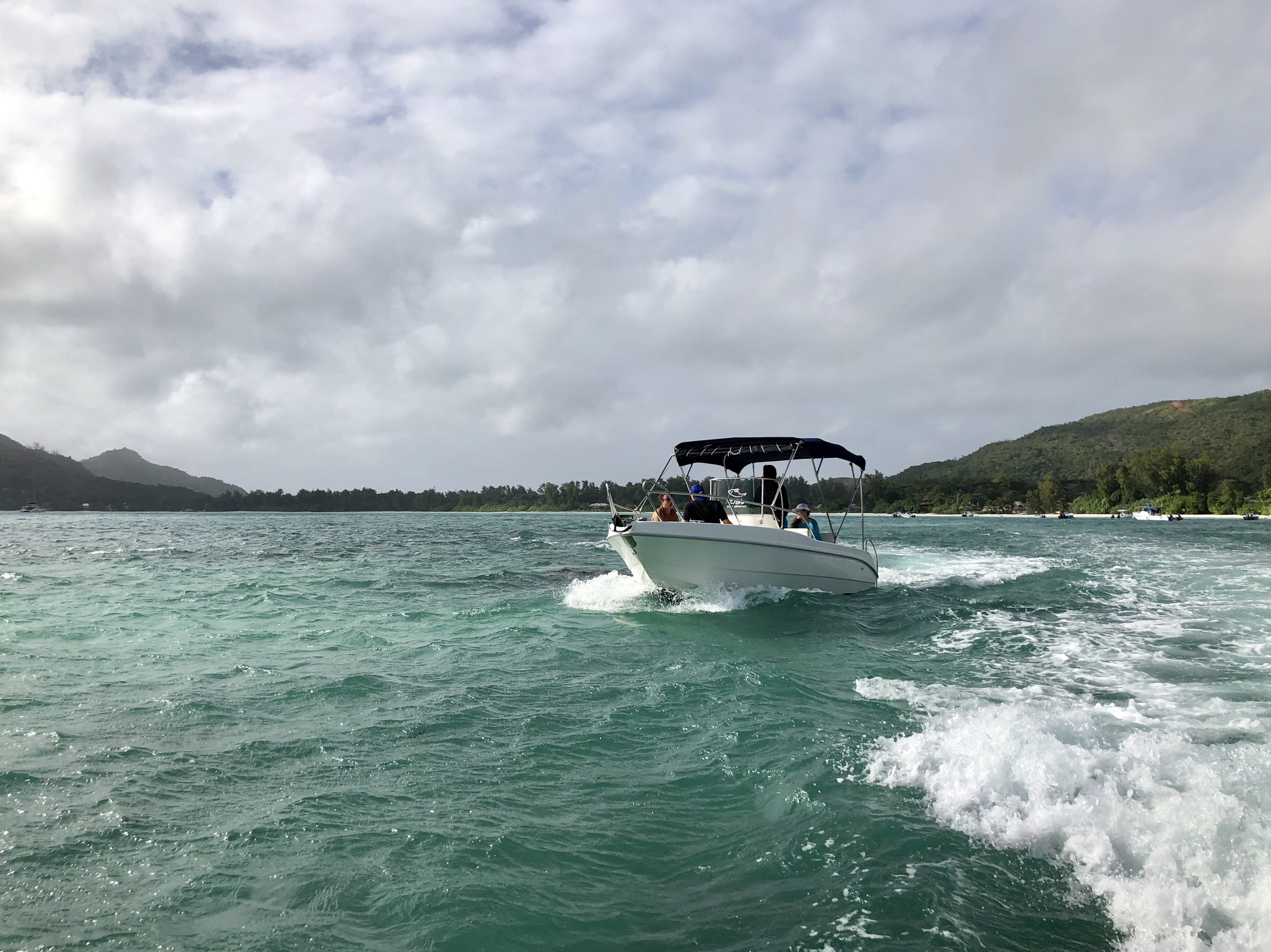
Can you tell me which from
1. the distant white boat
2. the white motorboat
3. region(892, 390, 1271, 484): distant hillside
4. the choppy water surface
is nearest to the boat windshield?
the white motorboat

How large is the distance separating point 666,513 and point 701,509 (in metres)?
0.78

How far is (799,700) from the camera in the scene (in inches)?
319

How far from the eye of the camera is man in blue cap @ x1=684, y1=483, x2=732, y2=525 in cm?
1565

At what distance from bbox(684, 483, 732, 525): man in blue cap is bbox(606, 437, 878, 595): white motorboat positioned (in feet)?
0.89

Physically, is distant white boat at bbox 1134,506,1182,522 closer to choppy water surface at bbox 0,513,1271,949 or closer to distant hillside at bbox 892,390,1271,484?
distant hillside at bbox 892,390,1271,484

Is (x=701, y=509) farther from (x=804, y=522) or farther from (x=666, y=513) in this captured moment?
(x=804, y=522)

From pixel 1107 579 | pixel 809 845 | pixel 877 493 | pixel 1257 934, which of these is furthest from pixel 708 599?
pixel 877 493

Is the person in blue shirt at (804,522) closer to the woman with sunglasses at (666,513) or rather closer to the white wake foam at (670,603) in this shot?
the white wake foam at (670,603)

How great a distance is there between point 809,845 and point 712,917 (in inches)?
44.0

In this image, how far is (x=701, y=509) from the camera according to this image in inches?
621

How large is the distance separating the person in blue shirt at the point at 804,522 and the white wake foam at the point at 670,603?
1747 mm

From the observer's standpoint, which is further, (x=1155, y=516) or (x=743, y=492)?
(x=1155, y=516)

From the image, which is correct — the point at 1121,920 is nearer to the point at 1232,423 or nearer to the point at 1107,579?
the point at 1107,579

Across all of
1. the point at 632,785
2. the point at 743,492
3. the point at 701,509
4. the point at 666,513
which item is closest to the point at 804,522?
the point at 743,492
